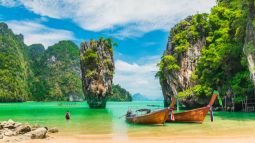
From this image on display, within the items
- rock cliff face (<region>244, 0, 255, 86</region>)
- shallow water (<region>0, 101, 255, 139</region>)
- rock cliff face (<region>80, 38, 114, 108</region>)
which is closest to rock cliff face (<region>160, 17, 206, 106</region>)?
shallow water (<region>0, 101, 255, 139</region>)

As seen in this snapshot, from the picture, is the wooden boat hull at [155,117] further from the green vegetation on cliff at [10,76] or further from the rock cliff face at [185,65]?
the green vegetation on cliff at [10,76]

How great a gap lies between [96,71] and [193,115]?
35.2 metres

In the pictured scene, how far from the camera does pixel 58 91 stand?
11706 centimetres

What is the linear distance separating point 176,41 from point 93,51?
63.0 feet

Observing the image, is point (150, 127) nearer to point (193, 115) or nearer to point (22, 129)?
point (193, 115)

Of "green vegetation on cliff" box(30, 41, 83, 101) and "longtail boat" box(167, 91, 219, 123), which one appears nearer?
"longtail boat" box(167, 91, 219, 123)

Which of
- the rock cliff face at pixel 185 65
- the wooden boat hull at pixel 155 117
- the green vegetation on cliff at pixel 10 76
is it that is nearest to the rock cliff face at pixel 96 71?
the rock cliff face at pixel 185 65

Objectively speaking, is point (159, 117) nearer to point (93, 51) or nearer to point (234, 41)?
point (234, 41)

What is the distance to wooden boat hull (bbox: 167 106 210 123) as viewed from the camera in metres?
19.4

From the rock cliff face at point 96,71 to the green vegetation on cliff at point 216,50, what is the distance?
51.4 ft

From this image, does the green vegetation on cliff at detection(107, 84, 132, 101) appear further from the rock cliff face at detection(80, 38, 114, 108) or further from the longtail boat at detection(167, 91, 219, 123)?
the longtail boat at detection(167, 91, 219, 123)

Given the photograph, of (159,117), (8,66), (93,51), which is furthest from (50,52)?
(159,117)

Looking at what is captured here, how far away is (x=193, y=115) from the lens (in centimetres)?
1958

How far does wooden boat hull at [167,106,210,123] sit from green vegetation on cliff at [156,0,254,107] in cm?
786
